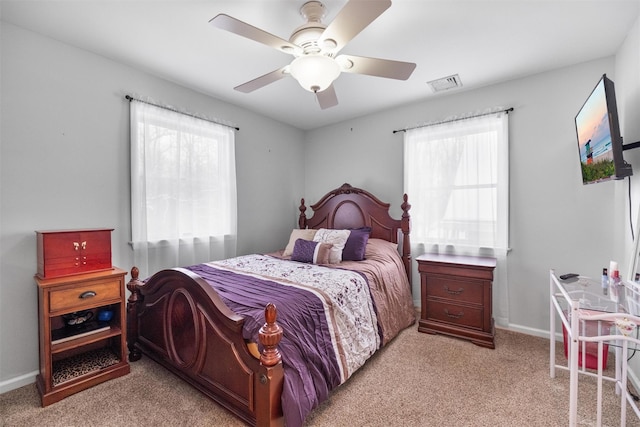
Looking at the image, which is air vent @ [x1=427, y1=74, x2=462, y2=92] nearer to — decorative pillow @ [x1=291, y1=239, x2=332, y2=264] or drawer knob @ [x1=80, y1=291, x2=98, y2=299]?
decorative pillow @ [x1=291, y1=239, x2=332, y2=264]

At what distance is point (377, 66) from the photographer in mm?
1871

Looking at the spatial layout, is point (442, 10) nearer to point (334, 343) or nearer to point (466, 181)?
point (466, 181)

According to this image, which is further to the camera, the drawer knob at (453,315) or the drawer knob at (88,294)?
the drawer knob at (453,315)

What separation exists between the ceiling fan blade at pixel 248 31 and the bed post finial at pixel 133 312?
6.46 ft

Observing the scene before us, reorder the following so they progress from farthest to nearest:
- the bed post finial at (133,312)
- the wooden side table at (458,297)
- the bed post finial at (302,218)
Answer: the bed post finial at (302,218), the wooden side table at (458,297), the bed post finial at (133,312)

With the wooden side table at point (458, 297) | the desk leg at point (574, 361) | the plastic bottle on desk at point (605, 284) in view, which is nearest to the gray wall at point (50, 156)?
the wooden side table at point (458, 297)

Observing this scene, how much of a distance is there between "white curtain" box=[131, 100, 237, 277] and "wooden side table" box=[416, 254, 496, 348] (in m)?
2.25

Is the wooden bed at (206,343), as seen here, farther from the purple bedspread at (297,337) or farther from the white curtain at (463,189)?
the white curtain at (463,189)

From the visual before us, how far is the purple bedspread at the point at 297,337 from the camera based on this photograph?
1.49 m

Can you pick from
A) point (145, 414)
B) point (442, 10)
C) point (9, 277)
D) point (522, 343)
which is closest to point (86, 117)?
point (9, 277)

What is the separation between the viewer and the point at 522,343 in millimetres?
2619

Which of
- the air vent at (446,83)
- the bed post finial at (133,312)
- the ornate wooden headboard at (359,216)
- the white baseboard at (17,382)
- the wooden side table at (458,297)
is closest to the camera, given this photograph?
the white baseboard at (17,382)

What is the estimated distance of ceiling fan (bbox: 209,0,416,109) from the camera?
1403 mm

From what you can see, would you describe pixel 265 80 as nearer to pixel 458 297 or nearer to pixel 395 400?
pixel 395 400
